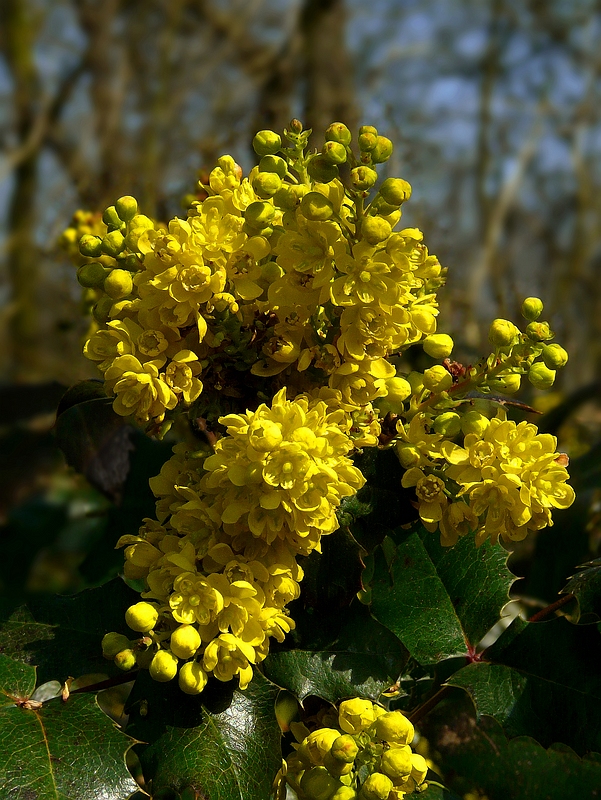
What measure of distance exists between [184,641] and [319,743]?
0.18 metres

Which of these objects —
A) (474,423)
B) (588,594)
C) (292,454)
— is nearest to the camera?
(292,454)

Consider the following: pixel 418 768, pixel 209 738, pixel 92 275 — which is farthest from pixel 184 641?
pixel 92 275

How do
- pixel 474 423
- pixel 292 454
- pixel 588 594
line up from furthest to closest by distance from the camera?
pixel 588 594 → pixel 474 423 → pixel 292 454

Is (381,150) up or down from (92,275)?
up

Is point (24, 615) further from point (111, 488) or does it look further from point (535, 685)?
point (535, 685)

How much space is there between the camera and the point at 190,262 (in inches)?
29.3

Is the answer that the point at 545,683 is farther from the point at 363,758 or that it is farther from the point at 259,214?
the point at 259,214

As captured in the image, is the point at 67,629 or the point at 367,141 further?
the point at 67,629

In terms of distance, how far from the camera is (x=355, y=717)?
77 centimetres

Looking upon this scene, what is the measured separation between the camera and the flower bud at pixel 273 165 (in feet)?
2.56

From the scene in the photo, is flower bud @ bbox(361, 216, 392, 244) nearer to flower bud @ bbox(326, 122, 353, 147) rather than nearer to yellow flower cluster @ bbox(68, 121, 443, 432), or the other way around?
yellow flower cluster @ bbox(68, 121, 443, 432)

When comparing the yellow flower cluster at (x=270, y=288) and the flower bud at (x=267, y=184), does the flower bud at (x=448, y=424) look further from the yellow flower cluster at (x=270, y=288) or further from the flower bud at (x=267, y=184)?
the flower bud at (x=267, y=184)

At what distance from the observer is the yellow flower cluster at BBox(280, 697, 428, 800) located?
0.74 metres

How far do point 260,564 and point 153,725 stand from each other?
0.77 ft
